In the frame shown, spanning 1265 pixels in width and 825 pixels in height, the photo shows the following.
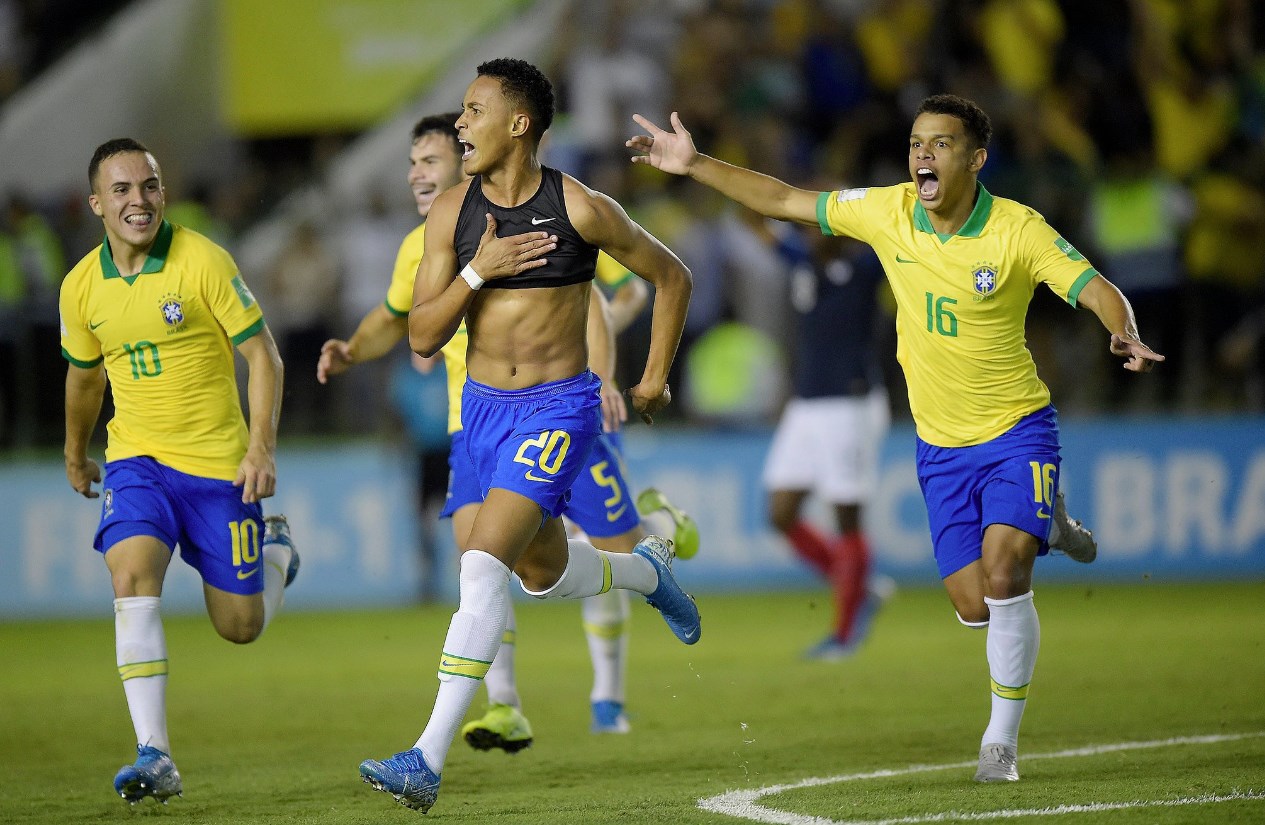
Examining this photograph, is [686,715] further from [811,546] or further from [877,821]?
[877,821]

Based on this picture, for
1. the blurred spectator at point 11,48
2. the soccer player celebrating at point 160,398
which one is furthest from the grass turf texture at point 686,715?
the blurred spectator at point 11,48

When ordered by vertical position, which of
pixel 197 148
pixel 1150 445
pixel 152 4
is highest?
pixel 152 4

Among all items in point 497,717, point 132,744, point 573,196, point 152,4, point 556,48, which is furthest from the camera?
point 152,4

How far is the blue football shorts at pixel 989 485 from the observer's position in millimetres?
6961

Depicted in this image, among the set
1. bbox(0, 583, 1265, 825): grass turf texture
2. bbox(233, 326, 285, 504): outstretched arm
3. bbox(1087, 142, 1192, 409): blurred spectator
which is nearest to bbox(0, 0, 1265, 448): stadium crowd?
bbox(1087, 142, 1192, 409): blurred spectator

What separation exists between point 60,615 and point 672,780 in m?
9.04

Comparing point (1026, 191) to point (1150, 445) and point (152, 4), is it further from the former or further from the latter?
point (152, 4)

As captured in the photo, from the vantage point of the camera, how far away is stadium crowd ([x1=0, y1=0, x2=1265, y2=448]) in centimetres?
1495

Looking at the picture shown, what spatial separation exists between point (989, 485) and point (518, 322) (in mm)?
1983

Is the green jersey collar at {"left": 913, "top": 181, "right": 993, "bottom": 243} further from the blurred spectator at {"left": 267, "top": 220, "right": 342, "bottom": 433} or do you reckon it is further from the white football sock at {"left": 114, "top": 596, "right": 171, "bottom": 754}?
the blurred spectator at {"left": 267, "top": 220, "right": 342, "bottom": 433}

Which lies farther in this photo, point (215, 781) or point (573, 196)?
point (215, 781)

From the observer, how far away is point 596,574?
708 centimetres

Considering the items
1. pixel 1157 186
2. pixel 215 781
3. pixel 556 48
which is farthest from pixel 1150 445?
pixel 215 781

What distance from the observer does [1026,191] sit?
15047 mm
